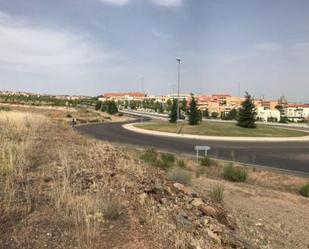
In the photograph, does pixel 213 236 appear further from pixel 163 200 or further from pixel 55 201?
pixel 55 201

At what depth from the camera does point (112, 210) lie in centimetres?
537

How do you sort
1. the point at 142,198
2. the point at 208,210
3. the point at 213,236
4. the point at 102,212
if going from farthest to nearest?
the point at 208,210 < the point at 142,198 < the point at 213,236 < the point at 102,212

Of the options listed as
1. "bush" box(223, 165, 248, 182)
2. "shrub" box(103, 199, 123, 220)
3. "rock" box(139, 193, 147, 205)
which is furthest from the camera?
"bush" box(223, 165, 248, 182)

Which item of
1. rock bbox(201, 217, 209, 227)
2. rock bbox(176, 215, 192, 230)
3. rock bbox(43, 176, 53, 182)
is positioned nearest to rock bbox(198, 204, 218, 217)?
rock bbox(201, 217, 209, 227)

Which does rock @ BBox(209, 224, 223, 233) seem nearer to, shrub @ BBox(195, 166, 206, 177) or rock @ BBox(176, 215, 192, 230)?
rock @ BBox(176, 215, 192, 230)

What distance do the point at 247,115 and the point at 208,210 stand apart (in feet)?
146

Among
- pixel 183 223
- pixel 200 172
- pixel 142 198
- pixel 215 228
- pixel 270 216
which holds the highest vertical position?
pixel 142 198

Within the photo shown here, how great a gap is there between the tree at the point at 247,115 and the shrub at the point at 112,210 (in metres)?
45.4

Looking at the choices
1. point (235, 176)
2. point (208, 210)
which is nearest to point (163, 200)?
point (208, 210)

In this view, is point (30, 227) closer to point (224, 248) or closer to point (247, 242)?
point (224, 248)

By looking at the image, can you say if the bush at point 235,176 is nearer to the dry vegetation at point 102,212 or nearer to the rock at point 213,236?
the dry vegetation at point 102,212

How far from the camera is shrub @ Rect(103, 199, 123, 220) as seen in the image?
532 centimetres

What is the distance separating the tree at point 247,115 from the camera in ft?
162

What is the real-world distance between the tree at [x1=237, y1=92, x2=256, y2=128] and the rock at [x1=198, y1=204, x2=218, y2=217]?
43682 mm
